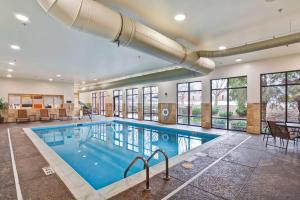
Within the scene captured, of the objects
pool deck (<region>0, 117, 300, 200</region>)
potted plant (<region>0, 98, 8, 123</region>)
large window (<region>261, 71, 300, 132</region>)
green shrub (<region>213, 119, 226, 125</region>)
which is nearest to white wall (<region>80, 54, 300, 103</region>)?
large window (<region>261, 71, 300, 132</region>)

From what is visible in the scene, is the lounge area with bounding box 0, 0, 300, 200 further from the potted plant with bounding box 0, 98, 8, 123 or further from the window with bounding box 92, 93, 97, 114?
the window with bounding box 92, 93, 97, 114

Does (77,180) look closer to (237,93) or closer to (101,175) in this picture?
(101,175)

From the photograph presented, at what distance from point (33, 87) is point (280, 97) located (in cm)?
1456

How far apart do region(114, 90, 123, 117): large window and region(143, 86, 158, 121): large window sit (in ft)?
10.3

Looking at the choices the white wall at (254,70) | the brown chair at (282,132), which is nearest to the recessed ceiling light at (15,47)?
the white wall at (254,70)

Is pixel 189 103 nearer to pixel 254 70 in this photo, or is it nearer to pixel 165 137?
pixel 165 137

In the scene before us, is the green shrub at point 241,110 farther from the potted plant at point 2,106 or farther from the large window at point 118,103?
the potted plant at point 2,106

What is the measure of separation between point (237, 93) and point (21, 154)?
8.22 m

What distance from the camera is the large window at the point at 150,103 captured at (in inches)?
425

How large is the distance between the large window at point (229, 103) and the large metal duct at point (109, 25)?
16.2 ft

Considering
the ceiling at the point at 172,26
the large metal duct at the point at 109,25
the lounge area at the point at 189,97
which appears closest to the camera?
the large metal duct at the point at 109,25

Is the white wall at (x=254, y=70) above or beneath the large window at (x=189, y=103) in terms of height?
above

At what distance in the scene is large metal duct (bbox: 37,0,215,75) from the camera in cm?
198

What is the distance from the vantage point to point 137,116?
12.2m
